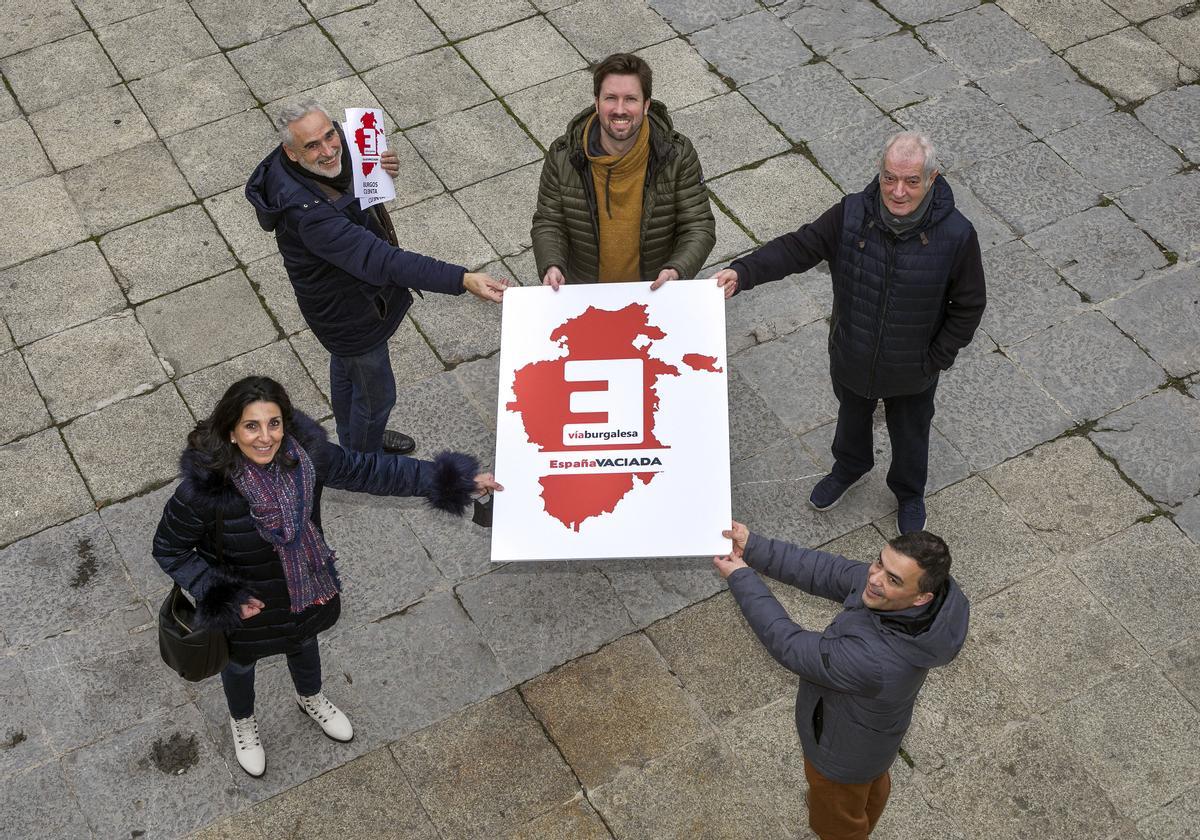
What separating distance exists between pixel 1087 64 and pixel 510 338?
5.19m

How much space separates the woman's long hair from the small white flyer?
4.07ft

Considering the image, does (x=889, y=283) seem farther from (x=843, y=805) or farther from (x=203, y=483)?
(x=203, y=483)

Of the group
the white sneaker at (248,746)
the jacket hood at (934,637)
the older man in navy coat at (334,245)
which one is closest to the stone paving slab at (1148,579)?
the jacket hood at (934,637)

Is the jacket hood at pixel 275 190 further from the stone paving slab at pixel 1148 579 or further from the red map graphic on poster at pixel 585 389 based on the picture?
the stone paving slab at pixel 1148 579

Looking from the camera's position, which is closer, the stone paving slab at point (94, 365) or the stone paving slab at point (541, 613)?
the stone paving slab at point (541, 613)

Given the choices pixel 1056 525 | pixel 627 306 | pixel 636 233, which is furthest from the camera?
pixel 1056 525

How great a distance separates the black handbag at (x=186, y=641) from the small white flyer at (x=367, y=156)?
1.79m

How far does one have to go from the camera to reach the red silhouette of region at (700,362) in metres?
4.99

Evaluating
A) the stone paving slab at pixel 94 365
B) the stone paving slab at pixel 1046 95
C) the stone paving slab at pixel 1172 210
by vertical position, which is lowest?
the stone paving slab at pixel 94 365

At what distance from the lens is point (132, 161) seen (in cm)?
797

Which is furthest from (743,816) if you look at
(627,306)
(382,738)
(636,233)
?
(636,233)

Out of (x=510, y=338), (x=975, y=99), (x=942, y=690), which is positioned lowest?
(x=942, y=690)

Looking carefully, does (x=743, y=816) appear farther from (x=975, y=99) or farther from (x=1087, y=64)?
(x=1087, y=64)

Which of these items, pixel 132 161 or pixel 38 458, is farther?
pixel 132 161
